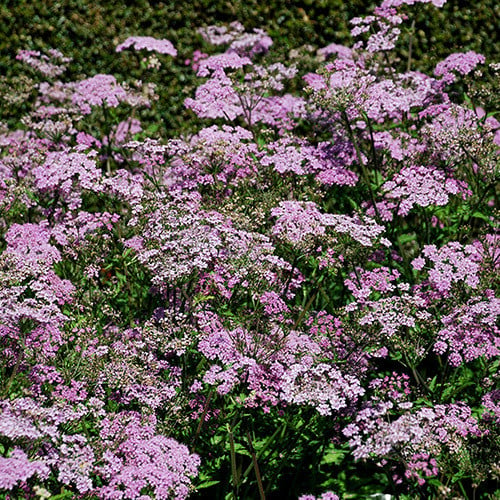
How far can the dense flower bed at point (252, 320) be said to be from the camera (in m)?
4.84

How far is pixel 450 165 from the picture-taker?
7.17 metres

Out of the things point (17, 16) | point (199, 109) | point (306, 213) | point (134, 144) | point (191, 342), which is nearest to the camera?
point (191, 342)

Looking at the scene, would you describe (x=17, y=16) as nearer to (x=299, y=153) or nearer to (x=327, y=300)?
(x=299, y=153)

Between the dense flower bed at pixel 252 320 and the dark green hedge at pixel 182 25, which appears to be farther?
the dark green hedge at pixel 182 25

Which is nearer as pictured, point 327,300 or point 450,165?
point 327,300

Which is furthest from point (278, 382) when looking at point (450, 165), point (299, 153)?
point (450, 165)

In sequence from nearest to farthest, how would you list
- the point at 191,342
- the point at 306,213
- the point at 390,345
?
1. the point at 191,342
2. the point at 390,345
3. the point at 306,213

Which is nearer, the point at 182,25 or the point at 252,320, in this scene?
the point at 252,320

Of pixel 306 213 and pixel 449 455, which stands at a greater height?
pixel 306 213

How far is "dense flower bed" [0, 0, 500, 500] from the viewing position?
484 centimetres

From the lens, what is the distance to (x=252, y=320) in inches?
213

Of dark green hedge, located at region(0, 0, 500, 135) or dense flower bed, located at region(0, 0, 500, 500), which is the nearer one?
dense flower bed, located at region(0, 0, 500, 500)

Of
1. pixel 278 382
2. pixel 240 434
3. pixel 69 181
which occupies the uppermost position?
pixel 69 181

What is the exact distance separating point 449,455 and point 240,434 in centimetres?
180
